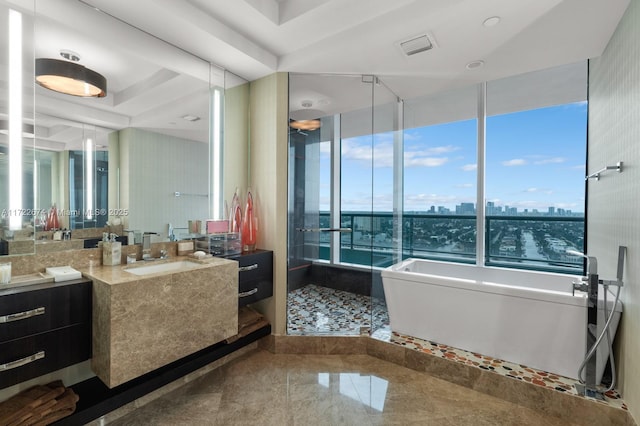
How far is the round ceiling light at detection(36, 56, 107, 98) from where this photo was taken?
1.84 metres

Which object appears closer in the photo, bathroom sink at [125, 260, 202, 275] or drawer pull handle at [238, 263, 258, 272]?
bathroom sink at [125, 260, 202, 275]

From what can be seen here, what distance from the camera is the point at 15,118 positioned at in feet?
5.68

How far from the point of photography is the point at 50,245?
6.27ft

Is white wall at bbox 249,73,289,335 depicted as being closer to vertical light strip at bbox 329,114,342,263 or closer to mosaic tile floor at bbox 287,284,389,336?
mosaic tile floor at bbox 287,284,389,336

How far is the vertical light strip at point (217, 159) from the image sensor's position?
109 inches

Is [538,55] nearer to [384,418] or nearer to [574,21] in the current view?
[574,21]

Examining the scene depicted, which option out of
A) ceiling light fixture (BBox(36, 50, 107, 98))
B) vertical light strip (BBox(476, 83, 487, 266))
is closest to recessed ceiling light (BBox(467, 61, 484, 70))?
vertical light strip (BBox(476, 83, 487, 266))

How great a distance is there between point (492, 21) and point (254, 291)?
2714 millimetres

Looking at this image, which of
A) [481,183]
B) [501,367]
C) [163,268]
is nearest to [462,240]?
[481,183]

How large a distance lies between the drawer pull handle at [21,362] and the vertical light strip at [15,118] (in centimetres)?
73

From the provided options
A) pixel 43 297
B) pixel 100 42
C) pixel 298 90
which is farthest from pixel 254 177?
pixel 43 297

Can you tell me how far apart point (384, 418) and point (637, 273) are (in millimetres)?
1738

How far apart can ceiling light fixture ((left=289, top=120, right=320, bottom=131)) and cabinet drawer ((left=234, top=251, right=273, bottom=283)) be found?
122 cm

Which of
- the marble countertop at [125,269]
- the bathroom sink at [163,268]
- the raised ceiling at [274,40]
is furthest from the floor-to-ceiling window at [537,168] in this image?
the bathroom sink at [163,268]
